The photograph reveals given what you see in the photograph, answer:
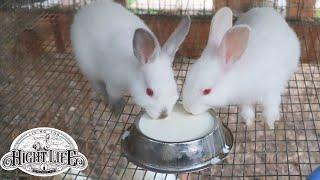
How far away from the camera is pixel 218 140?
4.74ft

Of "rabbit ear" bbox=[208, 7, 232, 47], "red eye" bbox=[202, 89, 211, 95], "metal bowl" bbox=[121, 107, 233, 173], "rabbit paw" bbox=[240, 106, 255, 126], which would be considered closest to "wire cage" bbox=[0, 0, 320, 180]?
"rabbit paw" bbox=[240, 106, 255, 126]

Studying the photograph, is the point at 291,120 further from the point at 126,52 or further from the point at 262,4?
the point at 126,52

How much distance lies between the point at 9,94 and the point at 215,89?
80 cm

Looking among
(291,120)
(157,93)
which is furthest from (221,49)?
(291,120)

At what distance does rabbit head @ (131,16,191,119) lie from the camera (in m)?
1.48

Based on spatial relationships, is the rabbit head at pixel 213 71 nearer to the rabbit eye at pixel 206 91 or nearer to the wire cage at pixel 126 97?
the rabbit eye at pixel 206 91

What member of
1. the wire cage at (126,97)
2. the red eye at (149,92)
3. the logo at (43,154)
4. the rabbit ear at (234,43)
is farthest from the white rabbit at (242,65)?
the logo at (43,154)

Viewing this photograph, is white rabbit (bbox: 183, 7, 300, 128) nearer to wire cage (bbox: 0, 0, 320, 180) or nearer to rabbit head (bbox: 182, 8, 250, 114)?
rabbit head (bbox: 182, 8, 250, 114)

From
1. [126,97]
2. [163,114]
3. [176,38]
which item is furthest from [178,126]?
→ [126,97]

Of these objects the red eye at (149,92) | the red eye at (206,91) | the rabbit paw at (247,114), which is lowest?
the rabbit paw at (247,114)

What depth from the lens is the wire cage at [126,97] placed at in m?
1.82

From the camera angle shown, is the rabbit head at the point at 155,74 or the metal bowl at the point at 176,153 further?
Result: the rabbit head at the point at 155,74

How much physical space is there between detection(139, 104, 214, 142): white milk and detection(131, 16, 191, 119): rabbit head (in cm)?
3

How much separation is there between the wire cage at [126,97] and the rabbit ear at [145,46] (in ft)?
1.14
